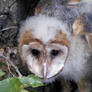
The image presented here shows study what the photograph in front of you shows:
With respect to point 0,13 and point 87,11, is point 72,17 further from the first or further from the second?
point 0,13

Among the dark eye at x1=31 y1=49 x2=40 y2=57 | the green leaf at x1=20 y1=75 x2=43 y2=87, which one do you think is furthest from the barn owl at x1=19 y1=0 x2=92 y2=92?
the green leaf at x1=20 y1=75 x2=43 y2=87

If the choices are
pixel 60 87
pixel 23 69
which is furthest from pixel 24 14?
pixel 60 87

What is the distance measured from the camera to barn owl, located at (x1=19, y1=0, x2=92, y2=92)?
226 cm

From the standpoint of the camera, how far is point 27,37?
2320 millimetres

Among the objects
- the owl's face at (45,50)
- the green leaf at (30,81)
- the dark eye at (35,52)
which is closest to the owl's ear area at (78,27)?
the owl's face at (45,50)

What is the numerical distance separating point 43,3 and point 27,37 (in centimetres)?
66

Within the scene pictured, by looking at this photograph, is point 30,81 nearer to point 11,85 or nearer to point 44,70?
point 11,85

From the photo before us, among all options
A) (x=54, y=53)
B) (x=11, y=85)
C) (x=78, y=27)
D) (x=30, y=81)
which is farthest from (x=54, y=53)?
(x=11, y=85)

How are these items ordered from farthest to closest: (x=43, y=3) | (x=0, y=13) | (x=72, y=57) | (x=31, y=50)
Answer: (x=0, y=13) < (x=43, y=3) < (x=72, y=57) < (x=31, y=50)

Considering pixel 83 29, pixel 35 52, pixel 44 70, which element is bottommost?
pixel 44 70

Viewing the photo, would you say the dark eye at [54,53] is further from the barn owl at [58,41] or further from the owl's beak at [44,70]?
the owl's beak at [44,70]

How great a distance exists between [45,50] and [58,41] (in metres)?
0.13

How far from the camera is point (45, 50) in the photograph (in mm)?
2266

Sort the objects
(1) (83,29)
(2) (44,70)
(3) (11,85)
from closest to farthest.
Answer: (3) (11,85)
(2) (44,70)
(1) (83,29)
